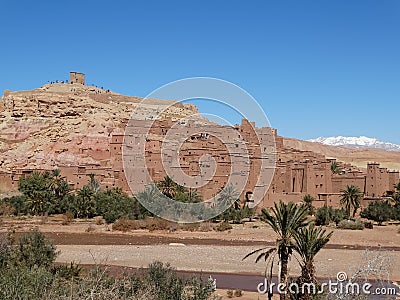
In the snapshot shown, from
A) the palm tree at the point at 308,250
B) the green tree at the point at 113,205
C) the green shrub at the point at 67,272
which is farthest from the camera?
the green tree at the point at 113,205

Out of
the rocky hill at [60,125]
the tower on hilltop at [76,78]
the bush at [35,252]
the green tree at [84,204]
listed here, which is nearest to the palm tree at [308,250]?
the bush at [35,252]

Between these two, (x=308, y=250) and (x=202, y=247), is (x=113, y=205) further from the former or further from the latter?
(x=308, y=250)

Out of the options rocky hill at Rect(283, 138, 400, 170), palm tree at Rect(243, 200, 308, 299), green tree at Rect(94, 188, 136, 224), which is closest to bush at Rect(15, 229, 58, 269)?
palm tree at Rect(243, 200, 308, 299)

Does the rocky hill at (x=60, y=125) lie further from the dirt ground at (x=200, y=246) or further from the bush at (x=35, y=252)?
the bush at (x=35, y=252)

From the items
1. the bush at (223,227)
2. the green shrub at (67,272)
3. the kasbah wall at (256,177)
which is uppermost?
the kasbah wall at (256,177)

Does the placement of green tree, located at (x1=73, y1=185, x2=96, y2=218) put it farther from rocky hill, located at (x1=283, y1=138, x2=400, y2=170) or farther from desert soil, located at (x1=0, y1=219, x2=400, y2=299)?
rocky hill, located at (x1=283, y1=138, x2=400, y2=170)

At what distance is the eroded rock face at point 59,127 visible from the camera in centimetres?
5112

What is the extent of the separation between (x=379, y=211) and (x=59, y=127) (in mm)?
37611

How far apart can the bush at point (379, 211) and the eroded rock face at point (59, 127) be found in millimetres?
25263

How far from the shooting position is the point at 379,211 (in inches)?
1309

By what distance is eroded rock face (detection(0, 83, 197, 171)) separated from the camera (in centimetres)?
5112

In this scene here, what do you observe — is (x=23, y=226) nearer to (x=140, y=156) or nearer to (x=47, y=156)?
(x=140, y=156)

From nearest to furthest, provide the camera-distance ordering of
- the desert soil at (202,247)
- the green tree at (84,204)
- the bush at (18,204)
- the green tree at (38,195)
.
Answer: the desert soil at (202,247) < the green tree at (84,204) < the green tree at (38,195) < the bush at (18,204)

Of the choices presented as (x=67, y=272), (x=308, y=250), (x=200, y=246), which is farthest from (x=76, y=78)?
(x=308, y=250)
